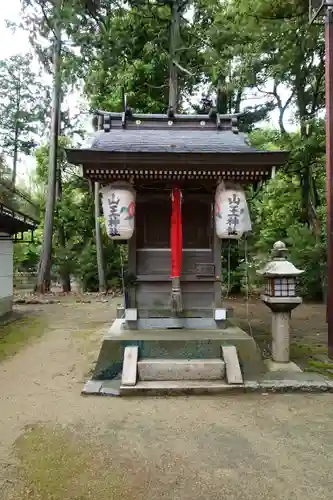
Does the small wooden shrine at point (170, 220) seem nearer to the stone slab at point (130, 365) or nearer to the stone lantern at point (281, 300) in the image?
the stone slab at point (130, 365)

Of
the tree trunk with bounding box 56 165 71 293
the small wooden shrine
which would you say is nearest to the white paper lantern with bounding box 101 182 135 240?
the small wooden shrine

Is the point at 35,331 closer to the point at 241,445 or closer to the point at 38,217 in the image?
the point at 241,445

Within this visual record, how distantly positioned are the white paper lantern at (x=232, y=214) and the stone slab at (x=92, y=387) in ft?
9.92

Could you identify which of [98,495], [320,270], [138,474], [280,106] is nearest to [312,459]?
[138,474]

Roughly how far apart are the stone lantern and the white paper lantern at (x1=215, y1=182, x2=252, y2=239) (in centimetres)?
84

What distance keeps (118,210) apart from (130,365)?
2443 millimetres

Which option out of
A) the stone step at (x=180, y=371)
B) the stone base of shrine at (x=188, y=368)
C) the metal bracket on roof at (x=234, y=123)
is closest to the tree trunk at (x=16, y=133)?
the metal bracket on roof at (x=234, y=123)

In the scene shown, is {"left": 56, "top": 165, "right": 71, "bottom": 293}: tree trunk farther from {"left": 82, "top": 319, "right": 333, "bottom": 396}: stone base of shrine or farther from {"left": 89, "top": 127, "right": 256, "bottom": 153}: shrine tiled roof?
{"left": 82, "top": 319, "right": 333, "bottom": 396}: stone base of shrine

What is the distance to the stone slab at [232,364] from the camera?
16.4 ft

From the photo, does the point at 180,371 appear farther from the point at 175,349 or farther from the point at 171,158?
the point at 171,158

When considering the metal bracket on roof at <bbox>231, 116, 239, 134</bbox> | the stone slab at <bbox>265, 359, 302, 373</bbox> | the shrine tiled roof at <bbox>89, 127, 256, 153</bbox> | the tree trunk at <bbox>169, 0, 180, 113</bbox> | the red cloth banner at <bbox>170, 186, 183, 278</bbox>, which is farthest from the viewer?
the tree trunk at <bbox>169, 0, 180, 113</bbox>

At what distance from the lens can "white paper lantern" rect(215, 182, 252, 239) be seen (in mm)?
5832

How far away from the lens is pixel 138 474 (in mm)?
2982

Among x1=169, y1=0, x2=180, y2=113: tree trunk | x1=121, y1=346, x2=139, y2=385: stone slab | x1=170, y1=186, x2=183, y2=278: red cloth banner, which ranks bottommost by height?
x1=121, y1=346, x2=139, y2=385: stone slab
